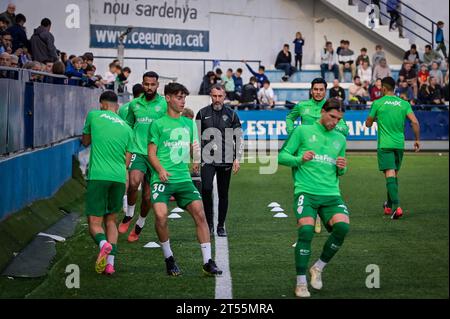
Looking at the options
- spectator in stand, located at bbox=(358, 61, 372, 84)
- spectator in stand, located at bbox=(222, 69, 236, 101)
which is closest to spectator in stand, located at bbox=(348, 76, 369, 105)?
spectator in stand, located at bbox=(358, 61, 372, 84)

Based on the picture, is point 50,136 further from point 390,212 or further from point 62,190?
point 390,212

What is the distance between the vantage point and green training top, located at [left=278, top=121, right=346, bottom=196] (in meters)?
9.68

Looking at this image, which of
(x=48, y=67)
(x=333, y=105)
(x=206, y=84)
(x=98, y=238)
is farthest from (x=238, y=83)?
(x=333, y=105)

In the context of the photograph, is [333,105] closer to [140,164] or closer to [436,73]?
[140,164]

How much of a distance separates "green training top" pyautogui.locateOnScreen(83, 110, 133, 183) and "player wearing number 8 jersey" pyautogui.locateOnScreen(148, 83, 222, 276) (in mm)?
390

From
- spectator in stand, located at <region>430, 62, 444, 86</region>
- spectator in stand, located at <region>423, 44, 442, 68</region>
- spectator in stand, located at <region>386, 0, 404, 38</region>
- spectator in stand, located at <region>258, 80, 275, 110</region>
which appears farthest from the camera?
spectator in stand, located at <region>386, 0, 404, 38</region>

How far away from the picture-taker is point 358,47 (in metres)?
42.8

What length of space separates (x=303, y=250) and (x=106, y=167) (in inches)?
102

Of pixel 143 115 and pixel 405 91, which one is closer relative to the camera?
pixel 143 115

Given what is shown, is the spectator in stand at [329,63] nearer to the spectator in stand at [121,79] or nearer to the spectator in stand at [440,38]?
the spectator in stand at [440,38]

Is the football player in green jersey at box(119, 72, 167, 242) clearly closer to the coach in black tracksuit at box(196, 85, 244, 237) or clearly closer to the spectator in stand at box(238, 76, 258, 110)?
the coach in black tracksuit at box(196, 85, 244, 237)

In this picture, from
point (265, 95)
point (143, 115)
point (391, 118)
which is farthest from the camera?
point (265, 95)

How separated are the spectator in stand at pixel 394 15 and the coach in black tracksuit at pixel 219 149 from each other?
94.8 ft

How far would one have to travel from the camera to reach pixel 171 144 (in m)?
10.6
